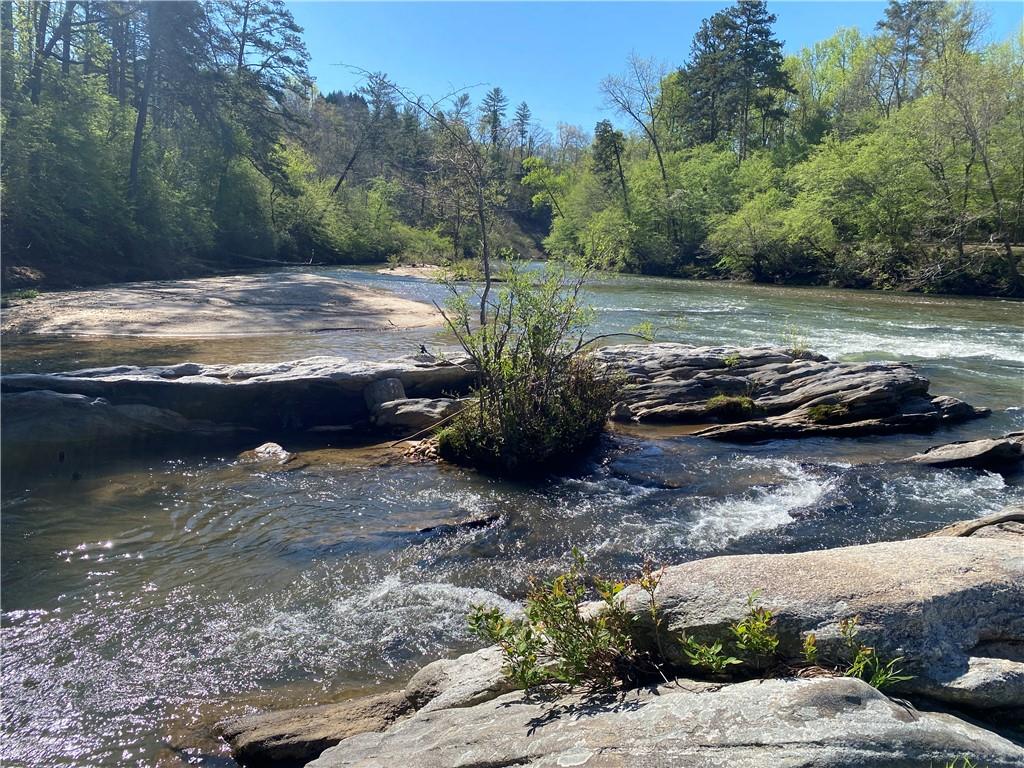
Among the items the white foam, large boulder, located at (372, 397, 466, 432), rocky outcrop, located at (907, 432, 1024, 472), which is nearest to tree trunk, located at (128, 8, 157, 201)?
large boulder, located at (372, 397, 466, 432)

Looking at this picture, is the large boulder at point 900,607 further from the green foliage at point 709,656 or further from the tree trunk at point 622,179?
the tree trunk at point 622,179

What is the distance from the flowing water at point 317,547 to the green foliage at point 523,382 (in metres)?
0.46

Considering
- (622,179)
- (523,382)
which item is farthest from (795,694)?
(622,179)

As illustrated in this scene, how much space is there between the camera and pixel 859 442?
34.3 feet

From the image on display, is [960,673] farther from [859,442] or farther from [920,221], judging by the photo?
[920,221]

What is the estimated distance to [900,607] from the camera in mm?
2705

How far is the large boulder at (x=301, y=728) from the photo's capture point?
142 inches

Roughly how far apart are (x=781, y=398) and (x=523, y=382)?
17.7ft

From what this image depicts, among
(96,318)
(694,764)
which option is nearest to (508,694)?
(694,764)

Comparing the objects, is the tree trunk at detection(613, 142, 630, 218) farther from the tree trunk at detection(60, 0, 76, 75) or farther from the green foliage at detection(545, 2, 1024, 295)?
the tree trunk at detection(60, 0, 76, 75)

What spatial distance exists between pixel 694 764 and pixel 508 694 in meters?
1.12

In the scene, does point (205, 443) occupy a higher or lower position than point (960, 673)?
lower

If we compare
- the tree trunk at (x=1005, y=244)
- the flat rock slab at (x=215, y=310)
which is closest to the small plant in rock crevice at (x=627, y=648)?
the flat rock slab at (x=215, y=310)

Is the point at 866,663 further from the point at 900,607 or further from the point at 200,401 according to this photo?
the point at 200,401
